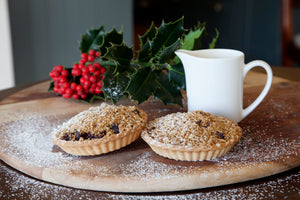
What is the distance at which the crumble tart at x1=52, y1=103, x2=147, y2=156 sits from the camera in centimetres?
89

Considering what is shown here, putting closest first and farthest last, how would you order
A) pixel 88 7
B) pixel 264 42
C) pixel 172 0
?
pixel 88 7, pixel 264 42, pixel 172 0

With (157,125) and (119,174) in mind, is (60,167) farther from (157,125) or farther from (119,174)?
(157,125)

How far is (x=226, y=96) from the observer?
104cm

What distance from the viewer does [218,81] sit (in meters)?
1.01

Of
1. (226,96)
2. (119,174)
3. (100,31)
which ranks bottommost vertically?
(119,174)

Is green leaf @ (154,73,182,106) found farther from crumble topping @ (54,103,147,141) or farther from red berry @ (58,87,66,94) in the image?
red berry @ (58,87,66,94)

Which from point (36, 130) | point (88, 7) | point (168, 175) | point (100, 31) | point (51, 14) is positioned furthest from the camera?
point (88, 7)

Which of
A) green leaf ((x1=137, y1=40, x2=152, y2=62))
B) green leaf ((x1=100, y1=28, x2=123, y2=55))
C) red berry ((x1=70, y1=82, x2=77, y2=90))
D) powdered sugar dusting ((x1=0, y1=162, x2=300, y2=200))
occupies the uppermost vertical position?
green leaf ((x1=100, y1=28, x2=123, y2=55))

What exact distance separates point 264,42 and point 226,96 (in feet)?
11.0

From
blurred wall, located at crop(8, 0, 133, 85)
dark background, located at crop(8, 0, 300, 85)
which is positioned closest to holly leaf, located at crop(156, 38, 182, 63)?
dark background, located at crop(8, 0, 300, 85)

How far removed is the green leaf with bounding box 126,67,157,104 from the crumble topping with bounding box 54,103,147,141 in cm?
12

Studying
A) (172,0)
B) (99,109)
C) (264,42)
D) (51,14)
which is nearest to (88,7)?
(51,14)

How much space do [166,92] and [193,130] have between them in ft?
1.16

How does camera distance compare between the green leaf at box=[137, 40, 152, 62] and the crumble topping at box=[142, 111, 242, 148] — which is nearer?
the crumble topping at box=[142, 111, 242, 148]
